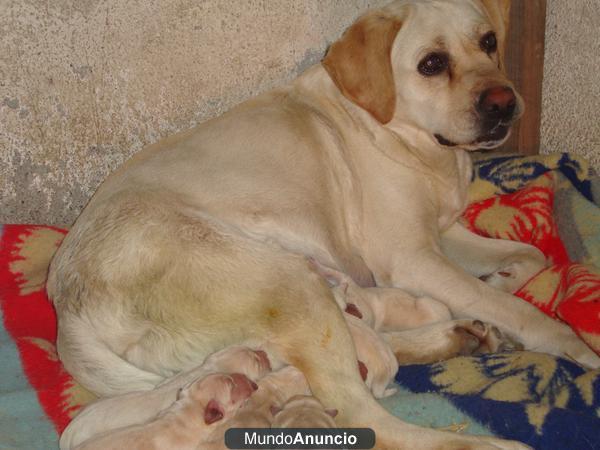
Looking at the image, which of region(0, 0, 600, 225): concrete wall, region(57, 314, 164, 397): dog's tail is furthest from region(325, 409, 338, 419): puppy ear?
region(0, 0, 600, 225): concrete wall

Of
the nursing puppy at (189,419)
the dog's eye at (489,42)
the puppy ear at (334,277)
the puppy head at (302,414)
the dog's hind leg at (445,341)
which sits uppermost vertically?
the dog's eye at (489,42)

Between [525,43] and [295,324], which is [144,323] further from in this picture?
[525,43]

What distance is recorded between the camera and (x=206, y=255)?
8.29 ft

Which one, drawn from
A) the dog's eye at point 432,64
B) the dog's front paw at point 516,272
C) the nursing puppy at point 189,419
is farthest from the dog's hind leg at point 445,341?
the dog's eye at point 432,64

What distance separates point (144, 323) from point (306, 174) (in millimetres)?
1049

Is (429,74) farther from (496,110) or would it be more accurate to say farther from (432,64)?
(496,110)

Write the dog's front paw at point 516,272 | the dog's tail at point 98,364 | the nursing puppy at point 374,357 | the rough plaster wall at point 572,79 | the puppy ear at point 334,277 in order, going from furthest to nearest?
the rough plaster wall at point 572,79 < the dog's front paw at point 516,272 < the puppy ear at point 334,277 < the nursing puppy at point 374,357 < the dog's tail at point 98,364

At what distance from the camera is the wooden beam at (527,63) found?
15.0 feet

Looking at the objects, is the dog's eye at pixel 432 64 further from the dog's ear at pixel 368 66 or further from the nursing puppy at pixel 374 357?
the nursing puppy at pixel 374 357

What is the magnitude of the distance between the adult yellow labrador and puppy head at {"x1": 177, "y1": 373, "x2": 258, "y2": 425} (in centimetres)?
18

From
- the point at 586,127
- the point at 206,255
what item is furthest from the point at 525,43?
the point at 206,255

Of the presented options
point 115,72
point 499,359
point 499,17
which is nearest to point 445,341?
point 499,359

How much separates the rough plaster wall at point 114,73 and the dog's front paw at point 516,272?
4.89ft

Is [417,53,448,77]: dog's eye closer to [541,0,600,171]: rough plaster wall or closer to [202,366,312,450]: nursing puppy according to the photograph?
[541,0,600,171]: rough plaster wall
